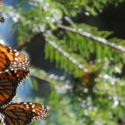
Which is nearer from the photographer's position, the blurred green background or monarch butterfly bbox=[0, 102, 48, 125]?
monarch butterfly bbox=[0, 102, 48, 125]

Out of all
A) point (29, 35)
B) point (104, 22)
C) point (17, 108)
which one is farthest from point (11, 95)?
point (104, 22)

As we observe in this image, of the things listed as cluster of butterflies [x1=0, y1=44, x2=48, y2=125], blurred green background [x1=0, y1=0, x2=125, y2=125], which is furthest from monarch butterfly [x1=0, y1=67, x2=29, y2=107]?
blurred green background [x1=0, y1=0, x2=125, y2=125]

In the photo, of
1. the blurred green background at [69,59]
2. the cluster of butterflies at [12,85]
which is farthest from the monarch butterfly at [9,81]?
the blurred green background at [69,59]

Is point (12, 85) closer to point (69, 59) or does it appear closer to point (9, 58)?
point (9, 58)

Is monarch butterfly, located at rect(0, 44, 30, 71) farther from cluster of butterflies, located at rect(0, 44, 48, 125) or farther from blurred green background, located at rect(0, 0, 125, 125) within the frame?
blurred green background, located at rect(0, 0, 125, 125)

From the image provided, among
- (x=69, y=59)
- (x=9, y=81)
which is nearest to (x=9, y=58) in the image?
(x=9, y=81)
